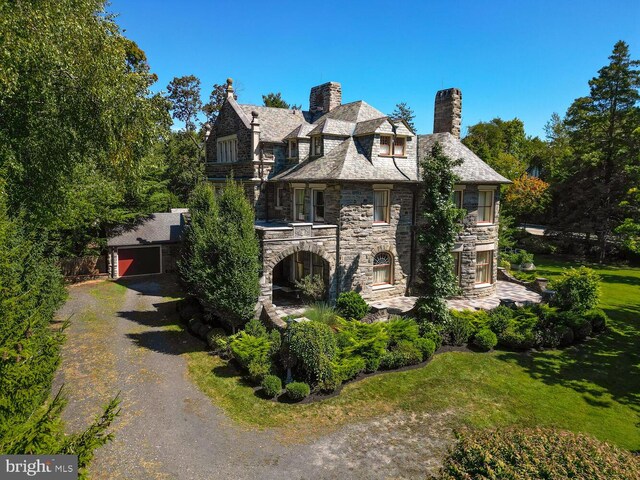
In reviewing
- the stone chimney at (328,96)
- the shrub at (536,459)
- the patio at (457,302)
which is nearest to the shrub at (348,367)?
the patio at (457,302)

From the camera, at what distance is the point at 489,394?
50.0 feet

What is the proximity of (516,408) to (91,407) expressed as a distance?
14.7 meters

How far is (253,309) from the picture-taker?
18.7 m

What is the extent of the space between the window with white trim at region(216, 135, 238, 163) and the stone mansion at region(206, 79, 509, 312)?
116cm

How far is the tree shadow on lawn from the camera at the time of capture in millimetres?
15406

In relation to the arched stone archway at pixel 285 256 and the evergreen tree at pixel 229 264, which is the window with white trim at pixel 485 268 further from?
the evergreen tree at pixel 229 264

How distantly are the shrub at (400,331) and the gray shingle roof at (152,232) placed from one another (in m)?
21.1

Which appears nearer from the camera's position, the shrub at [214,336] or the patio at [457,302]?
the shrub at [214,336]

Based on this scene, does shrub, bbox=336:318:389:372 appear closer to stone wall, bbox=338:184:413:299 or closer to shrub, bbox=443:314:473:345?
shrub, bbox=443:314:473:345

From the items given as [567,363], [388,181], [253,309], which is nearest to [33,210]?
[253,309]

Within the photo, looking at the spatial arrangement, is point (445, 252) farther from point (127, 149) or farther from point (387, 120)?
point (127, 149)

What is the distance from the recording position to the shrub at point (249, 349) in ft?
53.0

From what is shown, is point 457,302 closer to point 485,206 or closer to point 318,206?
point 485,206

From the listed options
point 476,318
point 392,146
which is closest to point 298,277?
point 392,146
